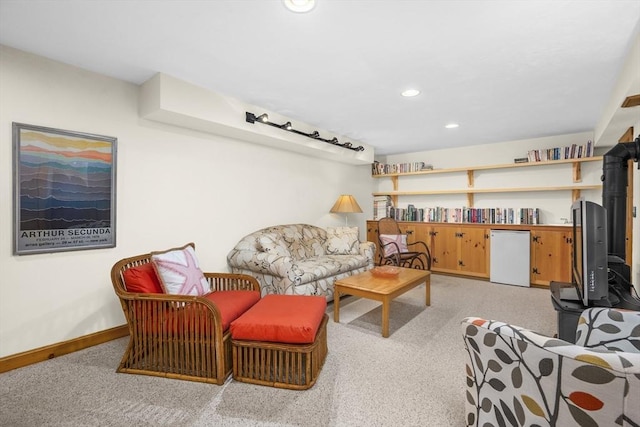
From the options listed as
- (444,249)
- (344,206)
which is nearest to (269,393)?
(344,206)

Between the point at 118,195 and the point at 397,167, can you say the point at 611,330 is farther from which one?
the point at 397,167

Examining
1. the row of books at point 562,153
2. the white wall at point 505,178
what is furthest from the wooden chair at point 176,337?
the row of books at point 562,153

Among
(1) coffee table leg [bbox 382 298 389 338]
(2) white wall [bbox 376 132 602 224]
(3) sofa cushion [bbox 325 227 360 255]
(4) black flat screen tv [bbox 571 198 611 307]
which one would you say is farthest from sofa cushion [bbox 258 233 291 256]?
(2) white wall [bbox 376 132 602 224]

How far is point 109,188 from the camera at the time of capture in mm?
2574

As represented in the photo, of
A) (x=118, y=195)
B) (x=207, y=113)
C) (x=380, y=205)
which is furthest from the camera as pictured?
(x=380, y=205)

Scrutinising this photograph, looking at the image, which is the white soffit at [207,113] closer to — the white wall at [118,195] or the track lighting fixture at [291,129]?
the track lighting fixture at [291,129]

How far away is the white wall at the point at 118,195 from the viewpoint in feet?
7.06

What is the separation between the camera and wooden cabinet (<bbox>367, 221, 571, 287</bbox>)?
13.7ft

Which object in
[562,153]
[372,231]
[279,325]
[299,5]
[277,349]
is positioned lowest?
[277,349]

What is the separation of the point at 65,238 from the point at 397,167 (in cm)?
496

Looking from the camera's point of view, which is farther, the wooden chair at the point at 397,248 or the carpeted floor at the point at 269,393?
the wooden chair at the point at 397,248

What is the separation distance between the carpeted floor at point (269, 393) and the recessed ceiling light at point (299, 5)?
222cm

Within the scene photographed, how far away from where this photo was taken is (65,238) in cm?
237

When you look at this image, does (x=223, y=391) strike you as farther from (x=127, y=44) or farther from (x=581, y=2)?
(x=581, y=2)
